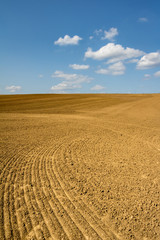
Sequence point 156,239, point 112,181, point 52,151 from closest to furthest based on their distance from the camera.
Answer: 1. point 156,239
2. point 112,181
3. point 52,151

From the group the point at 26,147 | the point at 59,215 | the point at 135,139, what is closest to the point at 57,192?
the point at 59,215

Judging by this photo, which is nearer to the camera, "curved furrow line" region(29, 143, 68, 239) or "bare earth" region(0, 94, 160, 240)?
"curved furrow line" region(29, 143, 68, 239)

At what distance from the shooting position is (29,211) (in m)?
3.15

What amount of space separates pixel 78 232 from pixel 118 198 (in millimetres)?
1299

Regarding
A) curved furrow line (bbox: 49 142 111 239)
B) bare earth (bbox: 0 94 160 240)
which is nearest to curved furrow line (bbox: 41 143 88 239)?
bare earth (bbox: 0 94 160 240)

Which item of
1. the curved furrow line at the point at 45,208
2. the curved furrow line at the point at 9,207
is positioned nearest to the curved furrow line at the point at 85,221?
the curved furrow line at the point at 45,208

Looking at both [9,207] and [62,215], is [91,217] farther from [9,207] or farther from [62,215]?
[9,207]

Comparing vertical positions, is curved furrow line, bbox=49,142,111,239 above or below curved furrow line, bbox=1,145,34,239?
below

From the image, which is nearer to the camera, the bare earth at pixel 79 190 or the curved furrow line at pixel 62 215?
the curved furrow line at pixel 62 215

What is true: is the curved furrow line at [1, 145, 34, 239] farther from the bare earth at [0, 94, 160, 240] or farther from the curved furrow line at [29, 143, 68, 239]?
the curved furrow line at [29, 143, 68, 239]

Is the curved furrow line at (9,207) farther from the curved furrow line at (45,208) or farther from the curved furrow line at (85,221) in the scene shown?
the curved furrow line at (85,221)

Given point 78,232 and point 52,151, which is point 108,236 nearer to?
point 78,232

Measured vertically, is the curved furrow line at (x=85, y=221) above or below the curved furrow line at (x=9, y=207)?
below

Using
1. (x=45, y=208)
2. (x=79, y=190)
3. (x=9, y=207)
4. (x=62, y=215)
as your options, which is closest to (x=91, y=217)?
(x=62, y=215)
